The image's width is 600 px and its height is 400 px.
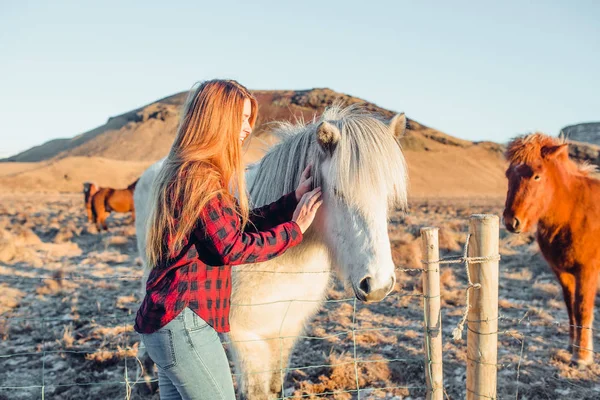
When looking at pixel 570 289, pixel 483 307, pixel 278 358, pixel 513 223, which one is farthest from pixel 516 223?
pixel 278 358

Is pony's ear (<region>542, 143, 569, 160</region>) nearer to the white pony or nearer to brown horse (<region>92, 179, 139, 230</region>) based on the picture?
the white pony

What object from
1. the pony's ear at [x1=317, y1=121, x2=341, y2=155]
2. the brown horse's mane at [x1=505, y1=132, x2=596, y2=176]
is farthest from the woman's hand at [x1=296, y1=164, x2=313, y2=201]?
the brown horse's mane at [x1=505, y1=132, x2=596, y2=176]

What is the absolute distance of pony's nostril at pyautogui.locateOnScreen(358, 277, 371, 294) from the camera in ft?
5.87

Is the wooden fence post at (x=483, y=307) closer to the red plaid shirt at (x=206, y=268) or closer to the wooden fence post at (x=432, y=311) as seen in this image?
the wooden fence post at (x=432, y=311)

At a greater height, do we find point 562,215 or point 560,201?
point 560,201

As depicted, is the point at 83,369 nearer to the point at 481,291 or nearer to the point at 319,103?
the point at 481,291

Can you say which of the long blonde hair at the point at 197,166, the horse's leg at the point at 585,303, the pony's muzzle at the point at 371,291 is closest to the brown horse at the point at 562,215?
the horse's leg at the point at 585,303

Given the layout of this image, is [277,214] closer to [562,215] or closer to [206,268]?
[206,268]

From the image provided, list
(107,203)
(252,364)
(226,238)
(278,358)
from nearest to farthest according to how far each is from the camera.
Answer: (226,238), (252,364), (278,358), (107,203)

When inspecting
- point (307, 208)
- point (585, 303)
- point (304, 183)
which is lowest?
point (585, 303)

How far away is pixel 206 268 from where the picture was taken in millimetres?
1728

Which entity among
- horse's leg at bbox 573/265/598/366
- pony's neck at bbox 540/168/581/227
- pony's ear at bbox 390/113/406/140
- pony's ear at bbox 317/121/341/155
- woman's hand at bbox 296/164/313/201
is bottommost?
horse's leg at bbox 573/265/598/366

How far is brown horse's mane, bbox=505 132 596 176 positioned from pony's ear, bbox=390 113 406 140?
3.01 m

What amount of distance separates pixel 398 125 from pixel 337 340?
11.8 feet
